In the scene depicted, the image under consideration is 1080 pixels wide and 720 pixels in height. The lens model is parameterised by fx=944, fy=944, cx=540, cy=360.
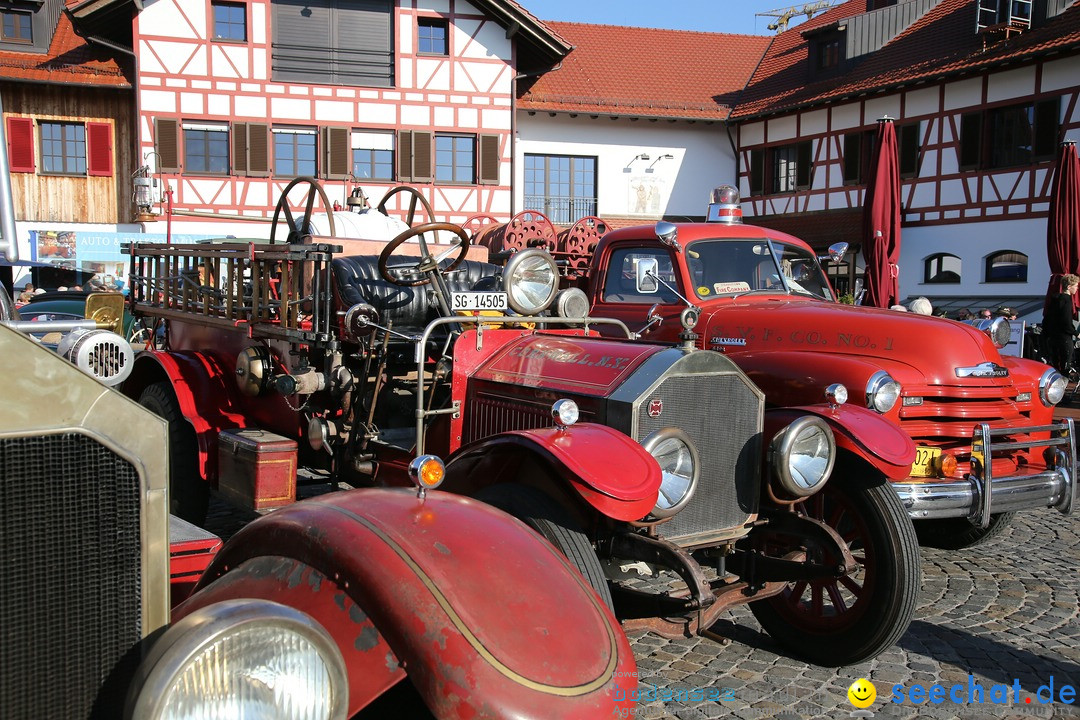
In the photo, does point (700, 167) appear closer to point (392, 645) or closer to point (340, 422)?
point (340, 422)

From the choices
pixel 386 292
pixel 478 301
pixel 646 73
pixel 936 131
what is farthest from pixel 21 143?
pixel 478 301

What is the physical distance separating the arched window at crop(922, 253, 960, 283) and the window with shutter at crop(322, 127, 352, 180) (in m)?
13.8

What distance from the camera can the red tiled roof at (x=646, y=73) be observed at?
25219mm

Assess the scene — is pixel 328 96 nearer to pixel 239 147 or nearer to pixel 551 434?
pixel 239 147

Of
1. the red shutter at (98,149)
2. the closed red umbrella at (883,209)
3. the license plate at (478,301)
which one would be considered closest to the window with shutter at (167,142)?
the red shutter at (98,149)

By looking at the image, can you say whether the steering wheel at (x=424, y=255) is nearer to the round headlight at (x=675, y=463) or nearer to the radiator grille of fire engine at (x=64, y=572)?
the round headlight at (x=675, y=463)

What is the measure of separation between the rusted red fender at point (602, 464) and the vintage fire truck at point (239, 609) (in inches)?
37.1

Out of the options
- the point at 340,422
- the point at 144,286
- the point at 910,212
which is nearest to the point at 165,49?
the point at 144,286

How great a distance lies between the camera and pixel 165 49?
69.8 ft

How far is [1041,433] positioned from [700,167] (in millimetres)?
21209

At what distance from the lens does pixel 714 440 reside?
4074mm

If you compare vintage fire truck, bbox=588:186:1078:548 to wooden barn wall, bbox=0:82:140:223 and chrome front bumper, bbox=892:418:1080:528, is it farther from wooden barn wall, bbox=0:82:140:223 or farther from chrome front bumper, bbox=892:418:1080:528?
wooden barn wall, bbox=0:82:140:223

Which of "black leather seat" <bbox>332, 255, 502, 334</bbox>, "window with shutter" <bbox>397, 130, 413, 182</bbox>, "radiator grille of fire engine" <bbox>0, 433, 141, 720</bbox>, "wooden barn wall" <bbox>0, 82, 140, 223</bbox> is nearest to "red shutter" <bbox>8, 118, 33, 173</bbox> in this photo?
"wooden barn wall" <bbox>0, 82, 140, 223</bbox>

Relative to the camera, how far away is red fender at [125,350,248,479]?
226 inches
